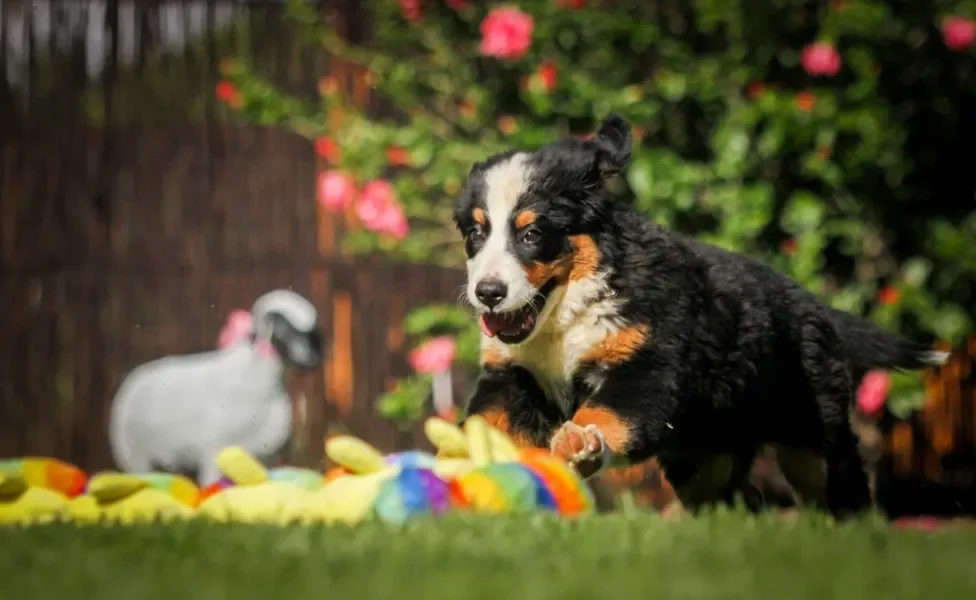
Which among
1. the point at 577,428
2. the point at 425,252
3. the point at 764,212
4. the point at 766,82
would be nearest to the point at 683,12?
the point at 766,82

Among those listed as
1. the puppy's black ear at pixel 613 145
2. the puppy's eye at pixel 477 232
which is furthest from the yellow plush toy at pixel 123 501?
the puppy's black ear at pixel 613 145

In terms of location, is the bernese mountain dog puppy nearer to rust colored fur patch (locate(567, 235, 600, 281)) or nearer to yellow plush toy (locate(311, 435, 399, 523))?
rust colored fur patch (locate(567, 235, 600, 281))

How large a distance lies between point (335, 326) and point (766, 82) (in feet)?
8.26

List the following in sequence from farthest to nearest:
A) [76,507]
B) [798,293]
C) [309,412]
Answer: [309,412] < [798,293] < [76,507]

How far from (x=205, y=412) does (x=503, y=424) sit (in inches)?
127

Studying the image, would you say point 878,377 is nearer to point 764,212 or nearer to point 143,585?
point 764,212

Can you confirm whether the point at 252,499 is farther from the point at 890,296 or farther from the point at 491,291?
the point at 890,296

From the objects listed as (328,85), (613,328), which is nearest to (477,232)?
(613,328)

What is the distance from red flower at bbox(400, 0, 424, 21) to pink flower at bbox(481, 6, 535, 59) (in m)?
0.61

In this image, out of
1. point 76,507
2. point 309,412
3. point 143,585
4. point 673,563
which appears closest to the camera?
point 143,585

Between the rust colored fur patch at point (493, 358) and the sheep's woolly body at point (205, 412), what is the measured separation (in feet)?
10.2

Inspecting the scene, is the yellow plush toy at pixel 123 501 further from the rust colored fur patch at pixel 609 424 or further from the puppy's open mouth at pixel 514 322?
the rust colored fur patch at pixel 609 424

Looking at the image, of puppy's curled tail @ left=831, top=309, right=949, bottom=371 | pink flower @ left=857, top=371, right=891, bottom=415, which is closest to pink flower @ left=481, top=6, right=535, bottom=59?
pink flower @ left=857, top=371, right=891, bottom=415

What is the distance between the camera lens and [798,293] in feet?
12.6
